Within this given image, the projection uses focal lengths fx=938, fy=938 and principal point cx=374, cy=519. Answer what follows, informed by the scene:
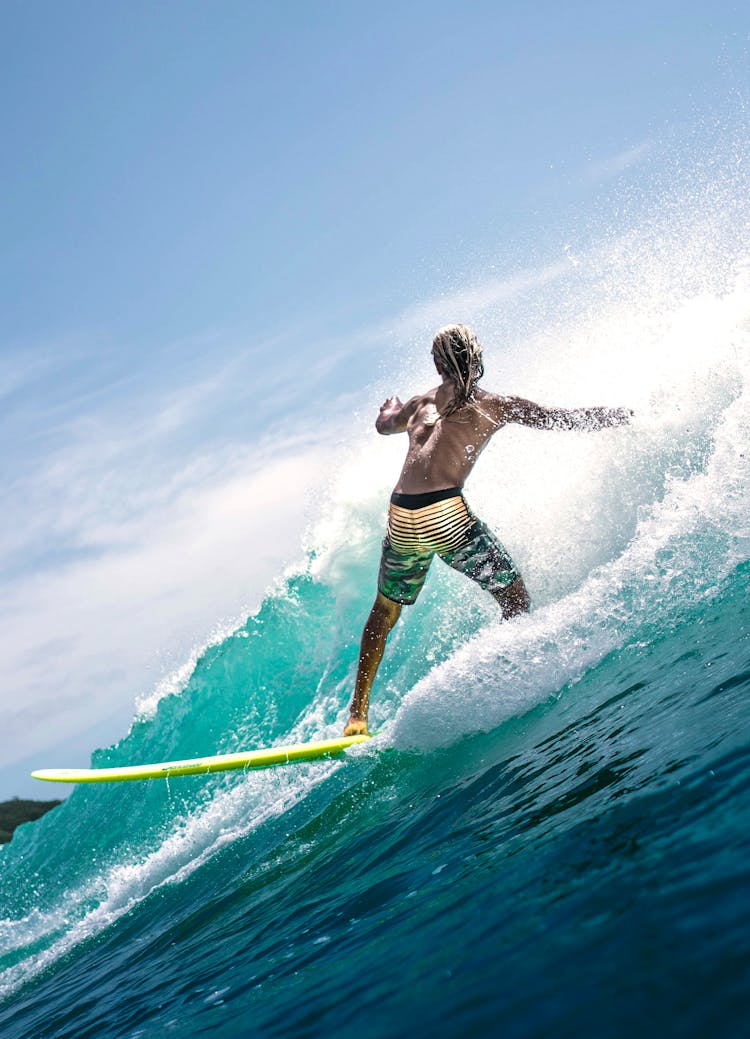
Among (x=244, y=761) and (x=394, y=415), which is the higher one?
(x=394, y=415)

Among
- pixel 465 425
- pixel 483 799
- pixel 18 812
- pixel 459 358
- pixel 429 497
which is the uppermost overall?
pixel 18 812

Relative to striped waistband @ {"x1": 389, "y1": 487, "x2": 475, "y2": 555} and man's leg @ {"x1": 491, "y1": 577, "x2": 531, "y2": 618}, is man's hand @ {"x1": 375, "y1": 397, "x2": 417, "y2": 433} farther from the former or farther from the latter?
man's leg @ {"x1": 491, "y1": 577, "x2": 531, "y2": 618}

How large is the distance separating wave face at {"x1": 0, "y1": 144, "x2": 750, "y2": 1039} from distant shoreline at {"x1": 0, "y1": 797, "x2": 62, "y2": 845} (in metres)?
10.4

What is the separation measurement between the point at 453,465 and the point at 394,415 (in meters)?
0.74

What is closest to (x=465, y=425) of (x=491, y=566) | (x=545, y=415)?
(x=545, y=415)

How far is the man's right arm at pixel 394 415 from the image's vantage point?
6.02 m

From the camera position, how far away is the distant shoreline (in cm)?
2091

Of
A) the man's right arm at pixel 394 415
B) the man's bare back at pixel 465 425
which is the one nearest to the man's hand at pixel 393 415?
the man's right arm at pixel 394 415

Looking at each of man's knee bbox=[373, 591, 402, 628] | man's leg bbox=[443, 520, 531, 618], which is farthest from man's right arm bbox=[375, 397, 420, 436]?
man's knee bbox=[373, 591, 402, 628]

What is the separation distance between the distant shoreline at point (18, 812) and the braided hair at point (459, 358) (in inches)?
725

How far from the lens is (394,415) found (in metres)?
6.16

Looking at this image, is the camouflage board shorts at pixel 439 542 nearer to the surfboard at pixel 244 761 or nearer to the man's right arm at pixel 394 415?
the man's right arm at pixel 394 415

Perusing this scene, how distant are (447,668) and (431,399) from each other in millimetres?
1670

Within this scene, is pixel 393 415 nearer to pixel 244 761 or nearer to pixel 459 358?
pixel 459 358
